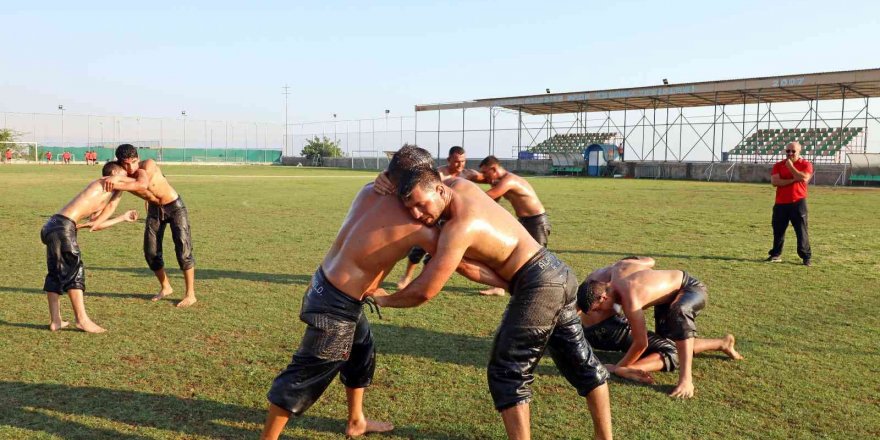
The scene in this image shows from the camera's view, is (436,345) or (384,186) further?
(436,345)

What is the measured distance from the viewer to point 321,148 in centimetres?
8181

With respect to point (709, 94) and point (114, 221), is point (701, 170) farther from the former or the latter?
point (114, 221)

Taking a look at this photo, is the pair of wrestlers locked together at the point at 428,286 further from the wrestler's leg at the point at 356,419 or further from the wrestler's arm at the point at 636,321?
the wrestler's arm at the point at 636,321

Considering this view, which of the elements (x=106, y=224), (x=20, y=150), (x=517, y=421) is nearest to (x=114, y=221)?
(x=106, y=224)

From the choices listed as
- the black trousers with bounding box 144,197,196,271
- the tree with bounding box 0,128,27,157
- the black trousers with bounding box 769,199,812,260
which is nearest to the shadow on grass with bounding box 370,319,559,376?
the black trousers with bounding box 144,197,196,271

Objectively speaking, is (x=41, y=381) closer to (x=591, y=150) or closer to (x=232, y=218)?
(x=232, y=218)

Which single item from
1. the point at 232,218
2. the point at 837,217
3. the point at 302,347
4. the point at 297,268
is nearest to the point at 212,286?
the point at 297,268

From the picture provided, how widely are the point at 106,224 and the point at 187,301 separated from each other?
1183 mm

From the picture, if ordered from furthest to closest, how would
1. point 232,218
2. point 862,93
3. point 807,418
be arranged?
point 862,93, point 232,218, point 807,418

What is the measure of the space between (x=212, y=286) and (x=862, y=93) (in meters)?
42.0

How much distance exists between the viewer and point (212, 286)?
854 centimetres

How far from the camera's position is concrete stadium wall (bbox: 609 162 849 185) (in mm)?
35713

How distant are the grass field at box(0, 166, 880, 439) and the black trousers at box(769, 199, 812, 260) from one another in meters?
0.33

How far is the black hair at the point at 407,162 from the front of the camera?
12.0 feet
